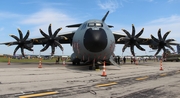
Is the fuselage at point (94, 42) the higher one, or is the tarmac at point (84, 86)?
the fuselage at point (94, 42)

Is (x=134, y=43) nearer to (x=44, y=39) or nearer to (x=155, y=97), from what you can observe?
(x=44, y=39)

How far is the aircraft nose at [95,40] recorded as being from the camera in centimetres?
1130

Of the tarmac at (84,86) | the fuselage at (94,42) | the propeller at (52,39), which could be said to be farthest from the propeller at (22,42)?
the tarmac at (84,86)

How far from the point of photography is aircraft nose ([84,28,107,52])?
11305 mm

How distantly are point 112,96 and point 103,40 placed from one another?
7.05 m

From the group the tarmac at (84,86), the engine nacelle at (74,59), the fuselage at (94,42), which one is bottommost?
the tarmac at (84,86)

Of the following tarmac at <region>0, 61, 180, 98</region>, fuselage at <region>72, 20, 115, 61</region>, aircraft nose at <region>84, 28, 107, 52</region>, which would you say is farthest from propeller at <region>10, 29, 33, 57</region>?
tarmac at <region>0, 61, 180, 98</region>

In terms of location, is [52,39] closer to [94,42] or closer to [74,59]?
[74,59]

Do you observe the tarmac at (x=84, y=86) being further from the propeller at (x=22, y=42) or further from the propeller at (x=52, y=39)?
the propeller at (x=22, y=42)

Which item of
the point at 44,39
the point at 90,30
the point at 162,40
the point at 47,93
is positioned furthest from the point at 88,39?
the point at 162,40

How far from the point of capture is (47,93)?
16.2ft

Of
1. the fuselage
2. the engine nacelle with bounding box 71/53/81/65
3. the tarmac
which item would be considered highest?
the fuselage

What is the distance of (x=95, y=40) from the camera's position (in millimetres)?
11242

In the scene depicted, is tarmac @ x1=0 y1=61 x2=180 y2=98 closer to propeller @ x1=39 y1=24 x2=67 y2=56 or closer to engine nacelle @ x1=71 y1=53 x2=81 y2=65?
engine nacelle @ x1=71 y1=53 x2=81 y2=65
